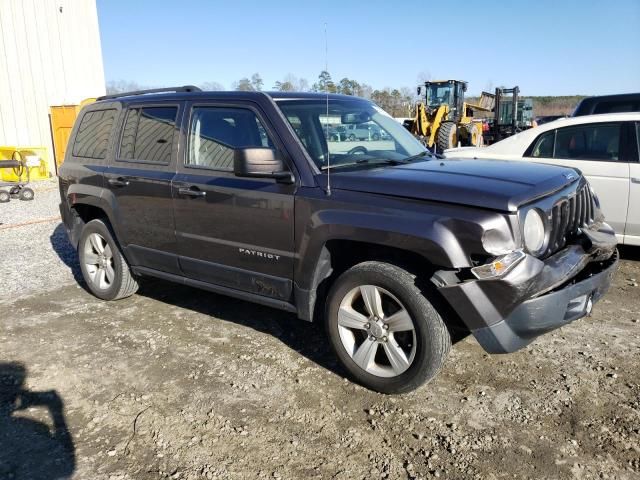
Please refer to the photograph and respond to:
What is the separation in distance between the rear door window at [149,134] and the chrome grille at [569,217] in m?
3.00

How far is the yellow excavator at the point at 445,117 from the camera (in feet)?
65.7

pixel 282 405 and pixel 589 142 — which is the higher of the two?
pixel 589 142

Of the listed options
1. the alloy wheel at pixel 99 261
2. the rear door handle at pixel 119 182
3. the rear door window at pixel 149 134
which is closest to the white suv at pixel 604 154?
the rear door window at pixel 149 134

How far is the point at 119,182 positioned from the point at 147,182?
17.5 inches

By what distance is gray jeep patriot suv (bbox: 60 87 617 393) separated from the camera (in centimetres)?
304

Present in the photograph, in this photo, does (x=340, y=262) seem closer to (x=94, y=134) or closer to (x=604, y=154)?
(x=94, y=134)

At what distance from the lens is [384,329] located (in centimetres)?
341

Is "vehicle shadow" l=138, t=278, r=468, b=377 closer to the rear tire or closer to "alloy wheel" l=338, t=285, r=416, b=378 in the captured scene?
"alloy wheel" l=338, t=285, r=416, b=378

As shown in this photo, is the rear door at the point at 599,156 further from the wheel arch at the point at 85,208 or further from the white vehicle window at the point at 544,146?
the wheel arch at the point at 85,208

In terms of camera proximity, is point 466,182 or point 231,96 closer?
point 466,182

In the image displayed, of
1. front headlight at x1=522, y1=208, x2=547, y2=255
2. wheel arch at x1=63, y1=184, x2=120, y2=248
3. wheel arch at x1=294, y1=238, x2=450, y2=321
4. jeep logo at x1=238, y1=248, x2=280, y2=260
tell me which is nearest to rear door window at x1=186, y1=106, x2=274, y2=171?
jeep logo at x1=238, y1=248, x2=280, y2=260

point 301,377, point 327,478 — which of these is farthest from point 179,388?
point 327,478

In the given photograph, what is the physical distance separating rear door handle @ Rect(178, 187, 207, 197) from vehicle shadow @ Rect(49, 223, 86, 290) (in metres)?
2.60

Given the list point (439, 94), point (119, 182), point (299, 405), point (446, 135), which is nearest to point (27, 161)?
point (119, 182)
